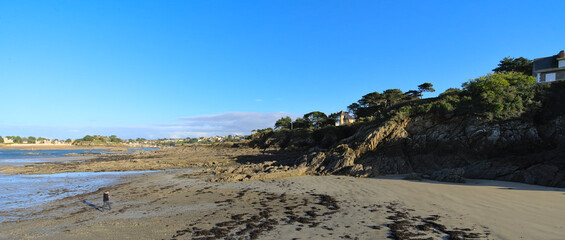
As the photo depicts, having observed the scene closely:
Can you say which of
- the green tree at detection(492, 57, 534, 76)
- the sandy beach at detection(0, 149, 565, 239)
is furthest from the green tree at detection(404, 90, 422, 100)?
the sandy beach at detection(0, 149, 565, 239)

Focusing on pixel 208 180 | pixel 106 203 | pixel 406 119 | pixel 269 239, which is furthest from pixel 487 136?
pixel 106 203

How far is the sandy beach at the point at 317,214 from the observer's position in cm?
607

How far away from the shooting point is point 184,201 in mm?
10242

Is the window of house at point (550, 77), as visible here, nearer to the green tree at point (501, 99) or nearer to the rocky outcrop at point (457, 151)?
the green tree at point (501, 99)

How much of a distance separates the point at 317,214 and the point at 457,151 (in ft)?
42.0

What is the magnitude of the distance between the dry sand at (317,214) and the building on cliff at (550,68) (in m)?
27.3

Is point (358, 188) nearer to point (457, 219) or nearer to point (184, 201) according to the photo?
point (457, 219)

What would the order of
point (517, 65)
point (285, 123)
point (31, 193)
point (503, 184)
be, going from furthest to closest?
1. point (285, 123)
2. point (517, 65)
3. point (31, 193)
4. point (503, 184)

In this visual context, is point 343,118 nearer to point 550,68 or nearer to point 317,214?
point 550,68

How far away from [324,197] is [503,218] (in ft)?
18.3

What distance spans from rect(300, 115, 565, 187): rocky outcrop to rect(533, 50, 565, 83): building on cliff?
67.8 feet

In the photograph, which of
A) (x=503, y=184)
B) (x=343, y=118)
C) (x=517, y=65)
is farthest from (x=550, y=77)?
(x=343, y=118)

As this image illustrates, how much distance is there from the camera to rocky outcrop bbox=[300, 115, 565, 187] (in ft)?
38.5

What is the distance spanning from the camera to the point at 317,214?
25.6 ft
